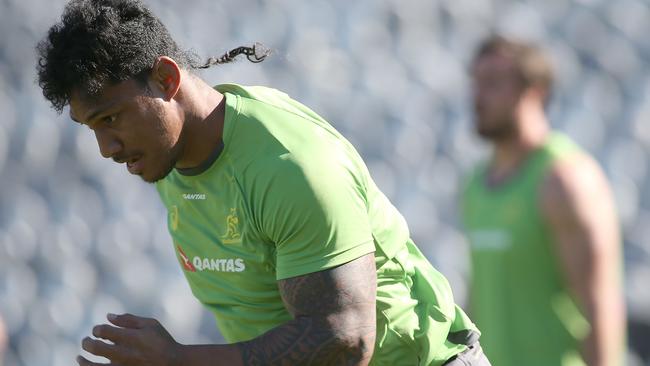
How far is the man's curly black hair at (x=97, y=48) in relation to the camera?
2.62 meters

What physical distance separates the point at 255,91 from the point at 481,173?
247 centimetres

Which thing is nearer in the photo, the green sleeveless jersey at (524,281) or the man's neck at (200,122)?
the man's neck at (200,122)

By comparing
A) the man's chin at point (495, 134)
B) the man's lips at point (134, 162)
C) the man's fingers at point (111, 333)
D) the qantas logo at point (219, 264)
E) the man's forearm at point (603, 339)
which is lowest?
the man's forearm at point (603, 339)

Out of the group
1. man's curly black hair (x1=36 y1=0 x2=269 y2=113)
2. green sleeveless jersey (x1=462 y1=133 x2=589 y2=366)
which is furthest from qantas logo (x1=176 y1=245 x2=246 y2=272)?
green sleeveless jersey (x1=462 y1=133 x2=589 y2=366)

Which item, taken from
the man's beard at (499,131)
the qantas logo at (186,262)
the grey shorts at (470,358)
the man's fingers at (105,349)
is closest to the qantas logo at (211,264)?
the qantas logo at (186,262)

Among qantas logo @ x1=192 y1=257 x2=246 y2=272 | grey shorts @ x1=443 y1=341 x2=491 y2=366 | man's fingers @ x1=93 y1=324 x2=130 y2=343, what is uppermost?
qantas logo @ x1=192 y1=257 x2=246 y2=272

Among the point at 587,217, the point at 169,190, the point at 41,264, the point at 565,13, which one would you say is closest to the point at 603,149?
the point at 565,13

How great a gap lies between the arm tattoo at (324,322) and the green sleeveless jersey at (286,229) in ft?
0.11

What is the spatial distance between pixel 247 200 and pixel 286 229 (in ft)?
0.47

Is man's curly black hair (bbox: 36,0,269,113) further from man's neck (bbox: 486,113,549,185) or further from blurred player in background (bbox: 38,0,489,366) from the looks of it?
man's neck (bbox: 486,113,549,185)

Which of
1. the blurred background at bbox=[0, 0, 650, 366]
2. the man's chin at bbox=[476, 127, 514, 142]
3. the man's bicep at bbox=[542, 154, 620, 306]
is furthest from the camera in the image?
the blurred background at bbox=[0, 0, 650, 366]

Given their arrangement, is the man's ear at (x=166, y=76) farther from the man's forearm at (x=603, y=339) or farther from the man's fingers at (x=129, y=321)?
the man's forearm at (x=603, y=339)

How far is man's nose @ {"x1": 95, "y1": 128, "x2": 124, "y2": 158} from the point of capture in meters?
2.70

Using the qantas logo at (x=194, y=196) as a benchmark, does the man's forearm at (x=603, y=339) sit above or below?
below
